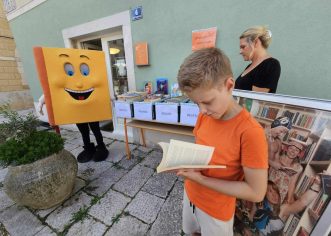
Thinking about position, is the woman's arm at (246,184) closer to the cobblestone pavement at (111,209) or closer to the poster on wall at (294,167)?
the poster on wall at (294,167)

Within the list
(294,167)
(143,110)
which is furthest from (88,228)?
(294,167)

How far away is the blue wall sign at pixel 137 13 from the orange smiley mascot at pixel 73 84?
927 millimetres

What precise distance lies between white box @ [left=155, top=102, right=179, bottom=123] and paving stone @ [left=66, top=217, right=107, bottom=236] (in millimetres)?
1301

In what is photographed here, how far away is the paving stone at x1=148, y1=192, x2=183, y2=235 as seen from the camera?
4.93 ft

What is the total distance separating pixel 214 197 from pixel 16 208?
7.51ft

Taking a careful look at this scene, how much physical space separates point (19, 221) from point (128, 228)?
117 cm

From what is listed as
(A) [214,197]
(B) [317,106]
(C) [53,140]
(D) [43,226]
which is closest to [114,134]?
(C) [53,140]

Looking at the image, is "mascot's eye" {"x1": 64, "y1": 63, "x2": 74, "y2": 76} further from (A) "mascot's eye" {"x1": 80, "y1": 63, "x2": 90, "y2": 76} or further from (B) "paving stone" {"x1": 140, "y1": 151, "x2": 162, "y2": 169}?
(B) "paving stone" {"x1": 140, "y1": 151, "x2": 162, "y2": 169}

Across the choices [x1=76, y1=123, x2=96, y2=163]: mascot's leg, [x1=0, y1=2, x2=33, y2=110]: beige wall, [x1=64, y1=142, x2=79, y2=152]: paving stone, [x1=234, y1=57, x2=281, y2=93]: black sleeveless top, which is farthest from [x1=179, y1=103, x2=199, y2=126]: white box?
[x1=0, y1=2, x2=33, y2=110]: beige wall

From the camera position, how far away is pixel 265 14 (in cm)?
174

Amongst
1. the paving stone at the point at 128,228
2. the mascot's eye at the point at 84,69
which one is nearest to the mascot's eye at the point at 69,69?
the mascot's eye at the point at 84,69

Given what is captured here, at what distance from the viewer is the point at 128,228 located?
1.55 metres

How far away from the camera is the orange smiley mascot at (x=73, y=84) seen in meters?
1.84

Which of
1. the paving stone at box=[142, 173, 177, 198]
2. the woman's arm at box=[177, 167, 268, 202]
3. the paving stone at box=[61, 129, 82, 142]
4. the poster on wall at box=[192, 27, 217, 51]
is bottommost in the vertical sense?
the paving stone at box=[61, 129, 82, 142]
